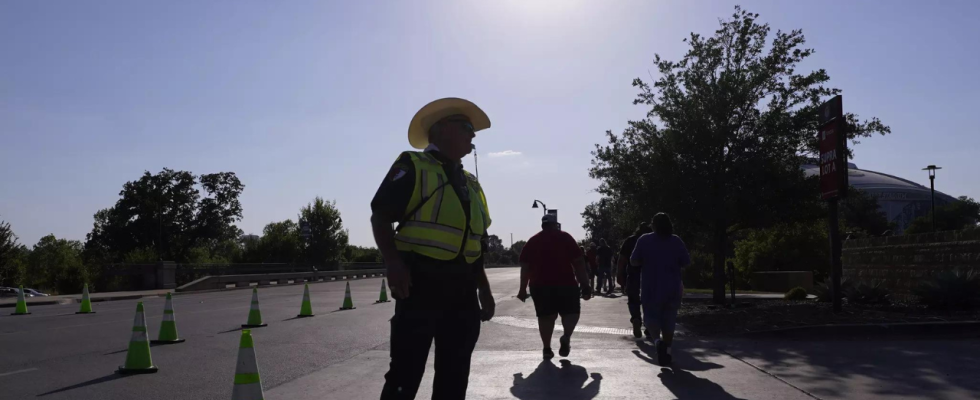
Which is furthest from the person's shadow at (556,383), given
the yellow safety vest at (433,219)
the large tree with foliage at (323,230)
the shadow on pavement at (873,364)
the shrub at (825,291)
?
the large tree with foliage at (323,230)

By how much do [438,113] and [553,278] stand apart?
5.14 meters

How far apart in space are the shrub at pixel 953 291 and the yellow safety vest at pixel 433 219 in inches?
401

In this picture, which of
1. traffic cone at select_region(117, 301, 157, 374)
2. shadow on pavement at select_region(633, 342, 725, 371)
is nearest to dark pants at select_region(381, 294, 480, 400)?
shadow on pavement at select_region(633, 342, 725, 371)

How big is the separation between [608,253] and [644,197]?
7011 mm

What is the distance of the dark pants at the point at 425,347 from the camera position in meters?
3.45

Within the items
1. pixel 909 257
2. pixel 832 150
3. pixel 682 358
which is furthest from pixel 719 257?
pixel 682 358

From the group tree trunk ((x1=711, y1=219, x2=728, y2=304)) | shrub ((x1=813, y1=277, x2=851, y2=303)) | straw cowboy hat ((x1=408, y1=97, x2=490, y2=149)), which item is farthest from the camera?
tree trunk ((x1=711, y1=219, x2=728, y2=304))

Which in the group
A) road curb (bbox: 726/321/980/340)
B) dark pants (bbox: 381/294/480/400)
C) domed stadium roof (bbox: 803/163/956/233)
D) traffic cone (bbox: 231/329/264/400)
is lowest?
road curb (bbox: 726/321/980/340)

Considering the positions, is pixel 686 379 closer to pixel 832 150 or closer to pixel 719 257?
pixel 832 150

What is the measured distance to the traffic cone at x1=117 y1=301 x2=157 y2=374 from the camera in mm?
8094

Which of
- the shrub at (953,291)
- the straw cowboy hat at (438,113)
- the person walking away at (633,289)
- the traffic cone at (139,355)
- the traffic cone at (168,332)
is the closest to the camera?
the straw cowboy hat at (438,113)

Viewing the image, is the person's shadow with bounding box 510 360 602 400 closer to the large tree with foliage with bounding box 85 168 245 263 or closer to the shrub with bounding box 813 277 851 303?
the shrub with bounding box 813 277 851 303

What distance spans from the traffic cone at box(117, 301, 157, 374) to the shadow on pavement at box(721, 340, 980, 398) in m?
6.27

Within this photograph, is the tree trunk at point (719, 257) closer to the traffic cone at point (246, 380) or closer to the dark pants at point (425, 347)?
the traffic cone at point (246, 380)
